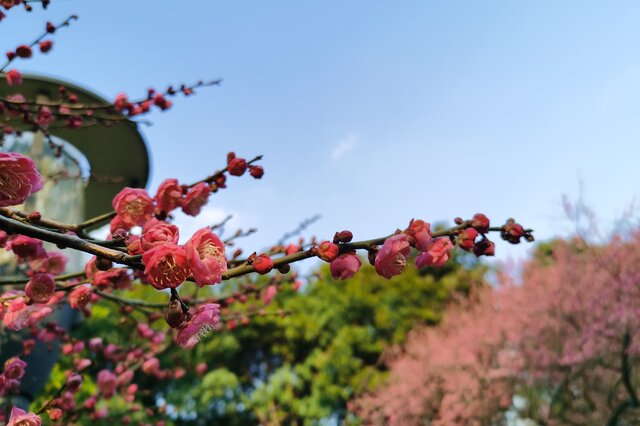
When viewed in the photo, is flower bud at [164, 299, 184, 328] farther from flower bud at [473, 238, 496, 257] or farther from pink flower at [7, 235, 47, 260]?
flower bud at [473, 238, 496, 257]

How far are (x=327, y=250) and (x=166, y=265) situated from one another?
0.36 m

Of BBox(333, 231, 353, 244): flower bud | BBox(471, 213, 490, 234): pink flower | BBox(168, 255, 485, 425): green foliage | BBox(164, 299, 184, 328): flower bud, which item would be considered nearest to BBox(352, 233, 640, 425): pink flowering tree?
BBox(168, 255, 485, 425): green foliage

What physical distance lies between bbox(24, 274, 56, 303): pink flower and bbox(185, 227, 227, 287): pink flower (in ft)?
2.57

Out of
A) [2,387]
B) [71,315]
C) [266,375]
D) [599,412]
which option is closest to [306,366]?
[266,375]

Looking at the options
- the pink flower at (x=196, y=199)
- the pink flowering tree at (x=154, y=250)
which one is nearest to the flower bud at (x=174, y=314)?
the pink flowering tree at (x=154, y=250)

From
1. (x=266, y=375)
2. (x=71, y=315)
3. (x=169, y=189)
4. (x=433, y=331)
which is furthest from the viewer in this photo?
(x=266, y=375)

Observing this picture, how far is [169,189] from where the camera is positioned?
1.86 m

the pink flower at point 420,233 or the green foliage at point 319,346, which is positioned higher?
the green foliage at point 319,346

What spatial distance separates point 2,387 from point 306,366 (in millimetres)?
10925

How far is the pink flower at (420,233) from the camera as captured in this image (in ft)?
4.21

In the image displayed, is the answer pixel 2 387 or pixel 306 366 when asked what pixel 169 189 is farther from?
pixel 306 366

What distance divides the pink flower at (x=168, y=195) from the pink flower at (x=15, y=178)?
0.71 metres

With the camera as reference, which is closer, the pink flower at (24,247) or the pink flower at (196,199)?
the pink flower at (24,247)

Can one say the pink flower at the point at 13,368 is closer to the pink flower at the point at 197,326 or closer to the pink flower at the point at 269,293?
the pink flower at the point at 197,326
